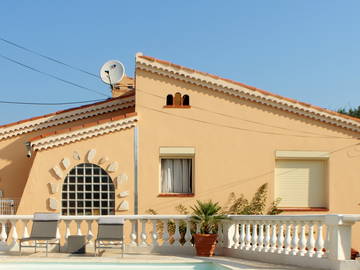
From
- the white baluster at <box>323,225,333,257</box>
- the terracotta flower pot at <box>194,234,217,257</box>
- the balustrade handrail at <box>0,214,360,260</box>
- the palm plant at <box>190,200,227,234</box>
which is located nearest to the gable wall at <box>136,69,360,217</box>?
the balustrade handrail at <box>0,214,360,260</box>

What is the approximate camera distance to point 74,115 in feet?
71.8

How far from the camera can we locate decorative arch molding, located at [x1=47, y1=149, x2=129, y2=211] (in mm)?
18641

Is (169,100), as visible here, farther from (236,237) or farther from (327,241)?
(327,241)

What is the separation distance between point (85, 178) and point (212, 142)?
4854 mm

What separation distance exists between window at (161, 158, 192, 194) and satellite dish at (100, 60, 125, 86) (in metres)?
5.00

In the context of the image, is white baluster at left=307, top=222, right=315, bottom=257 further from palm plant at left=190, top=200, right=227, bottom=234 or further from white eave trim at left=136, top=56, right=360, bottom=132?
white eave trim at left=136, top=56, right=360, bottom=132

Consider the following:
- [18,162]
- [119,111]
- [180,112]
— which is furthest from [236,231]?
[18,162]

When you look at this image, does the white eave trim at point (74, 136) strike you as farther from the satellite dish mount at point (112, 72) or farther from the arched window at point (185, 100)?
the satellite dish mount at point (112, 72)

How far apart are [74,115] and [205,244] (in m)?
10.2

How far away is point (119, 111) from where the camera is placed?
2180cm

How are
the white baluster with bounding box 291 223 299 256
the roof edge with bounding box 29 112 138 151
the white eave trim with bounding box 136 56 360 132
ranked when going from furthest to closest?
the white eave trim with bounding box 136 56 360 132 → the roof edge with bounding box 29 112 138 151 → the white baluster with bounding box 291 223 299 256

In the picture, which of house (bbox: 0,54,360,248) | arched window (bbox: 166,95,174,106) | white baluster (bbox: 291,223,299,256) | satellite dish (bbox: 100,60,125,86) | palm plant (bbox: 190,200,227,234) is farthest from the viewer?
satellite dish (bbox: 100,60,125,86)

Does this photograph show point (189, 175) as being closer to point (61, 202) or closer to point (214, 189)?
point (214, 189)

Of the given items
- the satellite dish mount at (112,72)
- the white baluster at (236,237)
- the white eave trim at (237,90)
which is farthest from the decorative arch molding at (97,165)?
the white baluster at (236,237)
